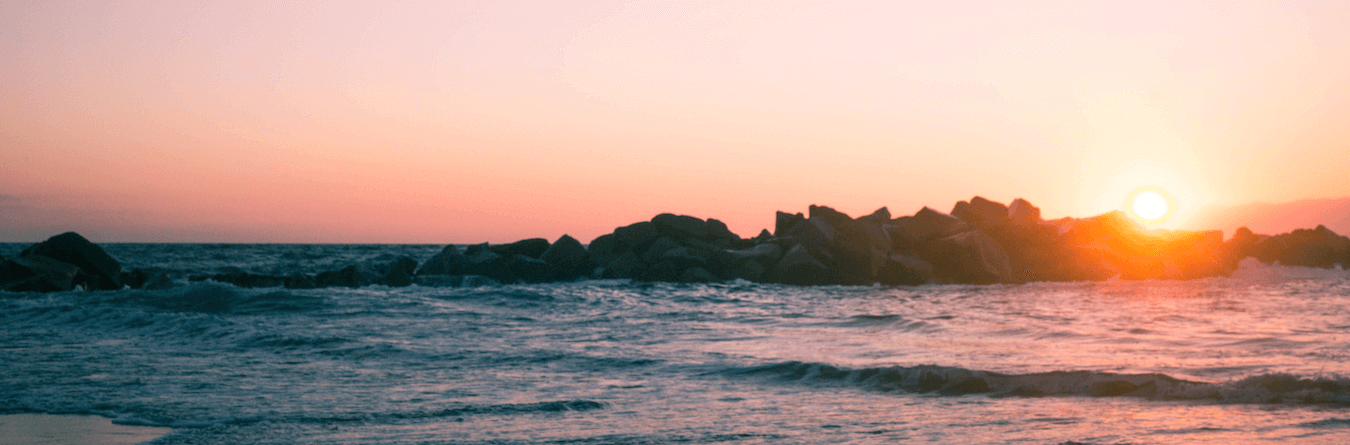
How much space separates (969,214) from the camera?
32.8 meters

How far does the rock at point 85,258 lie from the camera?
24.6 metres

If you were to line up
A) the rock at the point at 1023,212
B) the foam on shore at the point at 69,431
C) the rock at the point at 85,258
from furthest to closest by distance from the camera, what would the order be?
the rock at the point at 1023,212 < the rock at the point at 85,258 < the foam on shore at the point at 69,431

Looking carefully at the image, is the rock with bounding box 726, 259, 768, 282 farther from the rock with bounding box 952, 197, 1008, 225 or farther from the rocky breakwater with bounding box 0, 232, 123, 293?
the rocky breakwater with bounding box 0, 232, 123, 293

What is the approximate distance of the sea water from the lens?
228 inches

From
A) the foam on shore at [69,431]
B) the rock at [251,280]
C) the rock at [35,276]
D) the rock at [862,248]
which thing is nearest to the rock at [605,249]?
the rock at [862,248]

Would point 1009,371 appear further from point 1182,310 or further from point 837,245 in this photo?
point 837,245

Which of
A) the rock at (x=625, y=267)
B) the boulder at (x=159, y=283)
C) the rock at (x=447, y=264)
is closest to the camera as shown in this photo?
the boulder at (x=159, y=283)

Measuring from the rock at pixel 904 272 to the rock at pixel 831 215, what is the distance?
7.05ft

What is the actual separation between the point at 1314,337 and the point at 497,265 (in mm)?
23531

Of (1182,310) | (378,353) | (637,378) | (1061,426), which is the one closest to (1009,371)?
(1061,426)

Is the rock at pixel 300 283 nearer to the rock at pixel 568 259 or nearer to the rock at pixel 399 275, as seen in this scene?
the rock at pixel 399 275

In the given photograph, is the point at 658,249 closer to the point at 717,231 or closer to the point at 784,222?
the point at 717,231

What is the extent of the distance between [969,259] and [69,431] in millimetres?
26843

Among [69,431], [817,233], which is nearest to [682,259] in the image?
[817,233]
